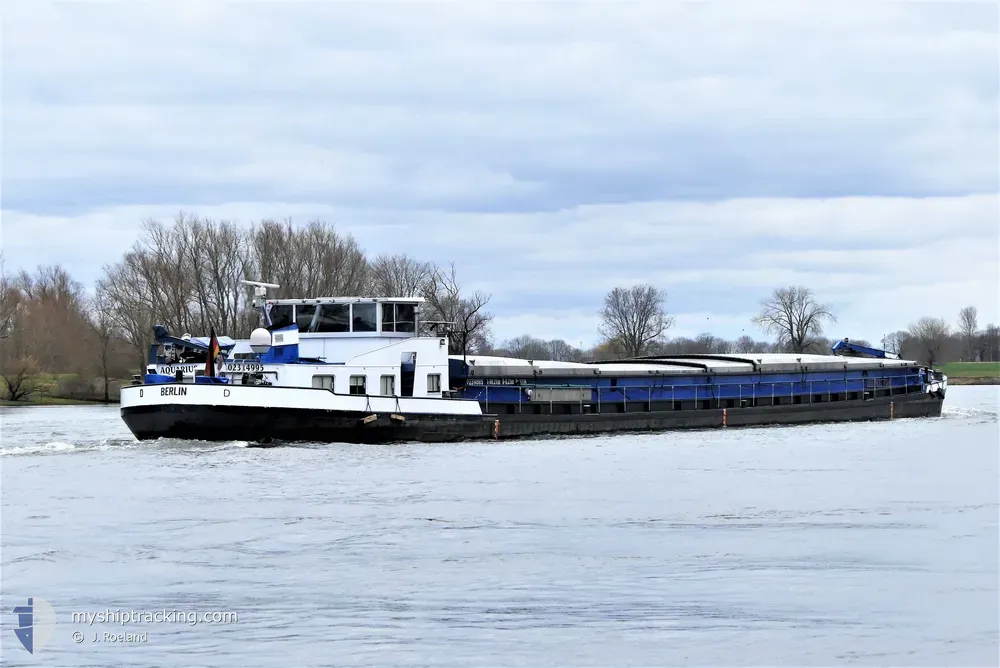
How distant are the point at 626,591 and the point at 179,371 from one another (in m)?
21.2

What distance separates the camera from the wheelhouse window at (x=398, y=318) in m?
39.8

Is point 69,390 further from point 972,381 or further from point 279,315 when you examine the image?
point 972,381

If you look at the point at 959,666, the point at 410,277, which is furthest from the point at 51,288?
the point at 959,666

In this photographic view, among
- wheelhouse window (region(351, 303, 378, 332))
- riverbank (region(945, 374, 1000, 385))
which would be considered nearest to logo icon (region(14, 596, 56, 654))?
wheelhouse window (region(351, 303, 378, 332))

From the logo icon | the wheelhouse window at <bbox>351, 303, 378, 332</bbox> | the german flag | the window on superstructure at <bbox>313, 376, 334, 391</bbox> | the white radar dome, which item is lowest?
the logo icon

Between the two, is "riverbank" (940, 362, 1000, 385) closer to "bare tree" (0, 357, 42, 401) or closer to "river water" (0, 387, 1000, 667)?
"bare tree" (0, 357, 42, 401)

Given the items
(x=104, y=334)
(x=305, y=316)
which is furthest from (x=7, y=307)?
(x=305, y=316)

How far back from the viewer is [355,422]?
119 feet

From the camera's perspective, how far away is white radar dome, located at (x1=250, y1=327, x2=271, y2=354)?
38000mm

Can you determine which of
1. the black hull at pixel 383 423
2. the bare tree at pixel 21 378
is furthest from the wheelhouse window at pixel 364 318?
the bare tree at pixel 21 378

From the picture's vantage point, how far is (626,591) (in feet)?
53.8

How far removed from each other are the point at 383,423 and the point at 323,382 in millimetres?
2476

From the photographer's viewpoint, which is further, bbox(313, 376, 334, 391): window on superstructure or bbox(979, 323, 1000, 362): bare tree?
bbox(979, 323, 1000, 362): bare tree

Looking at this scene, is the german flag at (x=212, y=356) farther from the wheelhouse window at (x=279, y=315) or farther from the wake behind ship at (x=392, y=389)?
the wheelhouse window at (x=279, y=315)
